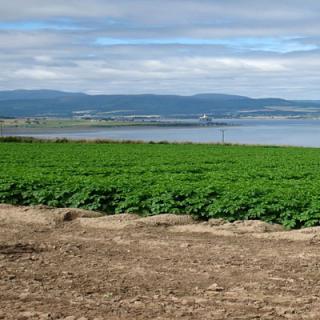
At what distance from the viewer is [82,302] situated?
741 centimetres

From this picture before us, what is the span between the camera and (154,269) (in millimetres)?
9156

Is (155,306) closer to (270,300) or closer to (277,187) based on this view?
(270,300)

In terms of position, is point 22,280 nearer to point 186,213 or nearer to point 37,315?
point 37,315

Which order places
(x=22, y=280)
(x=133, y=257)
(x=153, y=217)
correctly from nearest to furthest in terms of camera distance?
(x=22, y=280) < (x=133, y=257) < (x=153, y=217)

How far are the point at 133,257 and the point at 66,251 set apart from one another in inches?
48.8

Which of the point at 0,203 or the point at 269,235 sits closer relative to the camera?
the point at 269,235

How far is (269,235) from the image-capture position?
1158 centimetres

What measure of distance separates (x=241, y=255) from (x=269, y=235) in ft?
5.36

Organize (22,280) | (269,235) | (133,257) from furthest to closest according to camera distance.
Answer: (269,235) < (133,257) < (22,280)

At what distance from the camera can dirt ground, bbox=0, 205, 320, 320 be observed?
7.19m

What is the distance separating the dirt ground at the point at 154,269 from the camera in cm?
719

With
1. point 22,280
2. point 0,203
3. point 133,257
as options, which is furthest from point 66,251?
point 0,203

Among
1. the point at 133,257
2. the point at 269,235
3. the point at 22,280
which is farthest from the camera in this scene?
the point at 269,235

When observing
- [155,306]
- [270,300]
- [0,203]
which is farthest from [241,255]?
[0,203]
